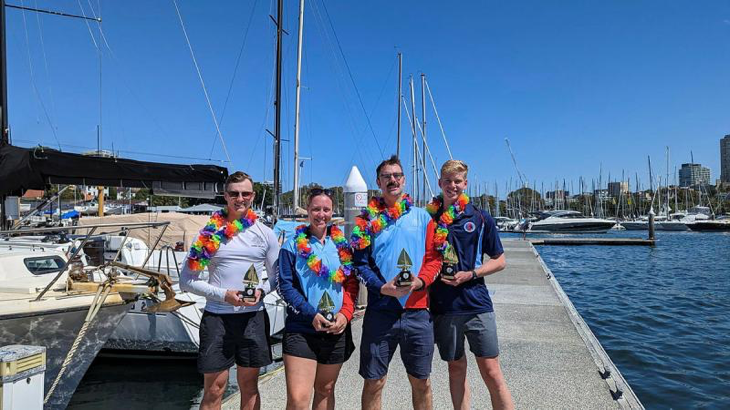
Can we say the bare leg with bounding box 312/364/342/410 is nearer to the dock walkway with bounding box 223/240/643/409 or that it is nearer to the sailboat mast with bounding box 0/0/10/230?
the dock walkway with bounding box 223/240/643/409

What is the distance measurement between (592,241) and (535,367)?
111 ft

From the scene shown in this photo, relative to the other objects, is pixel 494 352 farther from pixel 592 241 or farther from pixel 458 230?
pixel 592 241

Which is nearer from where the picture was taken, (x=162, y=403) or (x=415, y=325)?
(x=415, y=325)

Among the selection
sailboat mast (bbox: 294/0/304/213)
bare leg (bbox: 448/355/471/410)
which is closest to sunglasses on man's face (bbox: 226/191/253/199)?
bare leg (bbox: 448/355/471/410)

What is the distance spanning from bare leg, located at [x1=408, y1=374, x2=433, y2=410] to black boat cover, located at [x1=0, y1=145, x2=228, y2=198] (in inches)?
238

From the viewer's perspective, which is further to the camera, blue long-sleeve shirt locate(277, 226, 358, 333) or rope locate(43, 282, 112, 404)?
rope locate(43, 282, 112, 404)

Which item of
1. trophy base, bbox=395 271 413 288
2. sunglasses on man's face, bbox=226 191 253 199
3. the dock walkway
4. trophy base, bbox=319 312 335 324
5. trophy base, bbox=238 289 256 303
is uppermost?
sunglasses on man's face, bbox=226 191 253 199

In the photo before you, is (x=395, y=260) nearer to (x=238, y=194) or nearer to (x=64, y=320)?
(x=238, y=194)

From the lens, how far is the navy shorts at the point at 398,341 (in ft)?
10.0

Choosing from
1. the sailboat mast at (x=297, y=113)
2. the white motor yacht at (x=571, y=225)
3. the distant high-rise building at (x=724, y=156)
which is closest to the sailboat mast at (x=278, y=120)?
the sailboat mast at (x=297, y=113)

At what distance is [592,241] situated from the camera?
35594 mm

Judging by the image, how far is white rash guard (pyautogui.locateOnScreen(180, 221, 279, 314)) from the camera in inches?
126

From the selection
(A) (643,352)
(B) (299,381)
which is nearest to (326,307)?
(B) (299,381)

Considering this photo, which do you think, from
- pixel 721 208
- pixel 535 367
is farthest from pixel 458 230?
pixel 721 208
